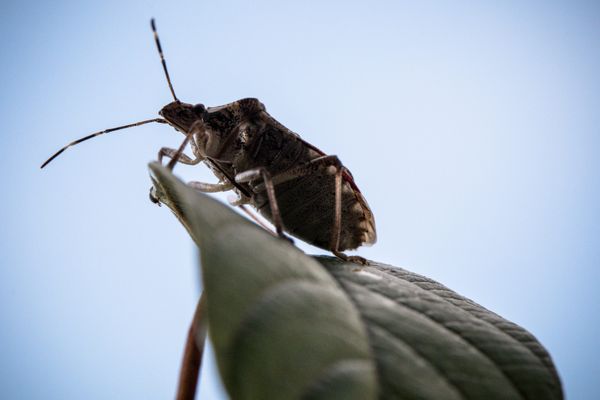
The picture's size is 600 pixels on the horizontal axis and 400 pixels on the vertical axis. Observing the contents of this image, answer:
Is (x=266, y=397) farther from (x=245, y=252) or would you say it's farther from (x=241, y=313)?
(x=245, y=252)

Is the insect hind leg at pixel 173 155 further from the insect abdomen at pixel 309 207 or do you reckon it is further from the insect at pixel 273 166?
the insect abdomen at pixel 309 207

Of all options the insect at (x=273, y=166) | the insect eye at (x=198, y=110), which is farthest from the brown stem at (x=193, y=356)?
the insect eye at (x=198, y=110)

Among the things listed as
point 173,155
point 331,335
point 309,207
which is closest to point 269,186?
point 309,207

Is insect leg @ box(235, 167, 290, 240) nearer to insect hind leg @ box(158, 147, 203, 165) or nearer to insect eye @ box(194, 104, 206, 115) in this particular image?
insect hind leg @ box(158, 147, 203, 165)


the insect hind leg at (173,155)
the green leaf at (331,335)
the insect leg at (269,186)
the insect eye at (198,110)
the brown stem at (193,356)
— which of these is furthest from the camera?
the insect eye at (198,110)

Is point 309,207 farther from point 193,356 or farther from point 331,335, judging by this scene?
point 331,335
